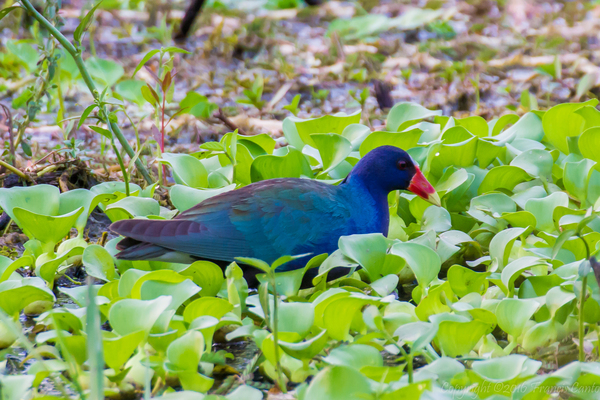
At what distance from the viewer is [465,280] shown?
2270mm

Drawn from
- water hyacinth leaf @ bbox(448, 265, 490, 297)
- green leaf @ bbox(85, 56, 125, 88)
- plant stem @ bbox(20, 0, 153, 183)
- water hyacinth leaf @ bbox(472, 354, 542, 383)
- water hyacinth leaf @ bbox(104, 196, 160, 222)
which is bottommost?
water hyacinth leaf @ bbox(448, 265, 490, 297)

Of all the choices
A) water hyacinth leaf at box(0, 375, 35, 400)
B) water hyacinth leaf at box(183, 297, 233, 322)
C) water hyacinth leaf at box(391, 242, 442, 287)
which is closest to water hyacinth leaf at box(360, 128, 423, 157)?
water hyacinth leaf at box(391, 242, 442, 287)

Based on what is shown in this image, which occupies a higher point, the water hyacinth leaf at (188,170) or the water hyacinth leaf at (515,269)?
the water hyacinth leaf at (188,170)

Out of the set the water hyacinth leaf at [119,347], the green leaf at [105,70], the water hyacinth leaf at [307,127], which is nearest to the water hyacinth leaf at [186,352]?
the water hyacinth leaf at [119,347]

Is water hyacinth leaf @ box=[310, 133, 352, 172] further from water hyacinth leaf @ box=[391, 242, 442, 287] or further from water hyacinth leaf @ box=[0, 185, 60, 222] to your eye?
water hyacinth leaf @ box=[0, 185, 60, 222]

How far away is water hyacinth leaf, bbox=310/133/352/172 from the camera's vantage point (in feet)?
9.47

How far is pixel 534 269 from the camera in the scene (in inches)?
92.5

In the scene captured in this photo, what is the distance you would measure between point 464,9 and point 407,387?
242 inches

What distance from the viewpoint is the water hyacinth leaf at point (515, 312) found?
200 cm

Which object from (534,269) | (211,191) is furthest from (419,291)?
(211,191)

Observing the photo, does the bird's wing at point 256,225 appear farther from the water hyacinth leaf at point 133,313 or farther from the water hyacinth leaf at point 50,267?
the water hyacinth leaf at point 133,313

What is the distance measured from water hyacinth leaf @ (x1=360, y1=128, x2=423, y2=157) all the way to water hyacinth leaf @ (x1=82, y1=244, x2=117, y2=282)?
1.26 meters

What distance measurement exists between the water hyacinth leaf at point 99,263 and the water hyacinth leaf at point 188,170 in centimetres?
59

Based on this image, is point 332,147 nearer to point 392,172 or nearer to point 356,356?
point 392,172
